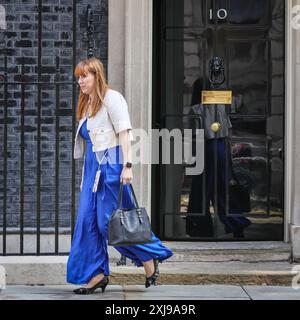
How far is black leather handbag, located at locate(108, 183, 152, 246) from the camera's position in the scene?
310 inches

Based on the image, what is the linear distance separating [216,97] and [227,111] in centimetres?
17

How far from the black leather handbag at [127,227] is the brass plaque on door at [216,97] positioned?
83.8 inches

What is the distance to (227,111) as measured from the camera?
987 cm

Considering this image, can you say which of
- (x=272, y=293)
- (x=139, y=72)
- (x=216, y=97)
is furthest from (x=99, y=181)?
(x=216, y=97)

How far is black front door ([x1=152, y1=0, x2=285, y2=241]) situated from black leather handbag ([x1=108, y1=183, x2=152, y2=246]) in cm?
187

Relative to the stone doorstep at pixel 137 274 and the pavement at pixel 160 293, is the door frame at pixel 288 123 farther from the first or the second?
the pavement at pixel 160 293

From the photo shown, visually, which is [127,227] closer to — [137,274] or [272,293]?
[137,274]

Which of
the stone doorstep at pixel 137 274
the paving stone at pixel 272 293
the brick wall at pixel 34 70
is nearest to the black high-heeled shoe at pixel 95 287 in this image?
the stone doorstep at pixel 137 274

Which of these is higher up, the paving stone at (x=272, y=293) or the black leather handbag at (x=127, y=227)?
the black leather handbag at (x=127, y=227)

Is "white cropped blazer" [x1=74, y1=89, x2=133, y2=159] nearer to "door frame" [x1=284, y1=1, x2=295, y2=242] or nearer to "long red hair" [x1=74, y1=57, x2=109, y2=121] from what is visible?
"long red hair" [x1=74, y1=57, x2=109, y2=121]

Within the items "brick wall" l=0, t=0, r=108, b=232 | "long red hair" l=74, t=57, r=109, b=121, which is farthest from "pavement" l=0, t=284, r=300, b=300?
"long red hair" l=74, t=57, r=109, b=121

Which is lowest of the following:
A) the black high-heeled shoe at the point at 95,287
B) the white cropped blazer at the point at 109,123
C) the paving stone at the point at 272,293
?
the paving stone at the point at 272,293

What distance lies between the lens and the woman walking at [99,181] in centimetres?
812
